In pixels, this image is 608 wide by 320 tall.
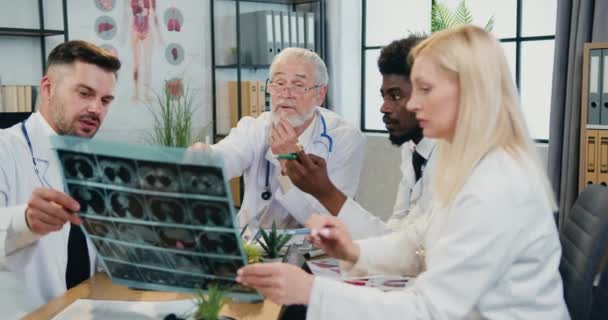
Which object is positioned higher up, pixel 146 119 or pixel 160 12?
pixel 160 12

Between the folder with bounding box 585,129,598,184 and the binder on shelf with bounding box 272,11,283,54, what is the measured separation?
85.3 inches

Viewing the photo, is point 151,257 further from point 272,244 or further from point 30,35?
point 30,35

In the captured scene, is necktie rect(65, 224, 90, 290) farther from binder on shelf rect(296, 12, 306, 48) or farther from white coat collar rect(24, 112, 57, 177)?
binder on shelf rect(296, 12, 306, 48)

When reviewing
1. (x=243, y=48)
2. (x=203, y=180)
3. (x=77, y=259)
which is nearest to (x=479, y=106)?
(x=203, y=180)

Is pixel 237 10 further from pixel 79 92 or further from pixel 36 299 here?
pixel 36 299

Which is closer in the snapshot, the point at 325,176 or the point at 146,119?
the point at 325,176

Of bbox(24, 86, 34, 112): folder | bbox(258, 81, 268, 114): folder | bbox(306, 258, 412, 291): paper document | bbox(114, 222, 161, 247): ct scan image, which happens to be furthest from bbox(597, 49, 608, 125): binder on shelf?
bbox(24, 86, 34, 112): folder

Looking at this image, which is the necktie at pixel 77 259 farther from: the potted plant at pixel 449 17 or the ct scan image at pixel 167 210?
the potted plant at pixel 449 17

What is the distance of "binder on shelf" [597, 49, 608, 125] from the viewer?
3486 mm

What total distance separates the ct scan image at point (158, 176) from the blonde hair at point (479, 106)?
518 mm

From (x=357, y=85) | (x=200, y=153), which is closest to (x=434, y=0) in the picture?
(x=357, y=85)

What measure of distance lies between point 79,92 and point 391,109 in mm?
1022

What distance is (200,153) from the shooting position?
3.43 feet

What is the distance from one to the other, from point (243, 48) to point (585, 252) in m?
3.63
